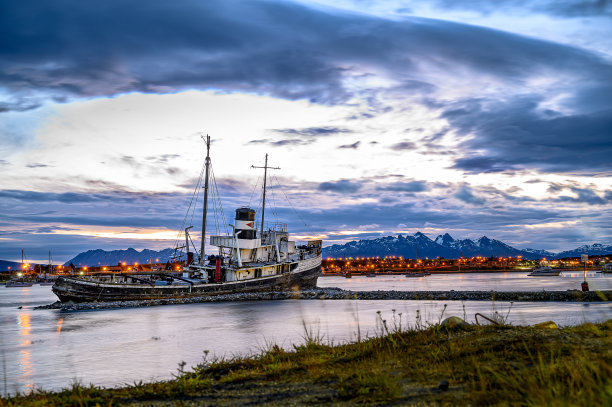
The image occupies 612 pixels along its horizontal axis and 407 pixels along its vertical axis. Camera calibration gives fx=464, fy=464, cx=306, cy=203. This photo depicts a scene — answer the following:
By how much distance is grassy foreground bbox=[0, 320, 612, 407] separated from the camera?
6.55 m

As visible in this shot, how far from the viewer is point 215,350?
20297 mm

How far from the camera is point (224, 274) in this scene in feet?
196

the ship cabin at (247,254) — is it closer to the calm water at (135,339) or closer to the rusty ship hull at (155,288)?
the rusty ship hull at (155,288)

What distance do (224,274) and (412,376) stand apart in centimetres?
5310

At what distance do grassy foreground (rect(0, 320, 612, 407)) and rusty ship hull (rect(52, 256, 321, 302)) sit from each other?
45369mm

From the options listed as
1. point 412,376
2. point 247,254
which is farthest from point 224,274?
point 412,376

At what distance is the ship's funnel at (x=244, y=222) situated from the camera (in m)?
59.8

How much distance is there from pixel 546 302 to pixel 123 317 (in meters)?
38.4

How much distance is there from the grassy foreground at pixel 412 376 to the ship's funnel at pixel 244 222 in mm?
48580

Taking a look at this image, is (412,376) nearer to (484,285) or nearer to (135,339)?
(135,339)

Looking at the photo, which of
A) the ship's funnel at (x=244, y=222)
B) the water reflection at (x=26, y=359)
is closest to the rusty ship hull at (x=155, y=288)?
the ship's funnel at (x=244, y=222)

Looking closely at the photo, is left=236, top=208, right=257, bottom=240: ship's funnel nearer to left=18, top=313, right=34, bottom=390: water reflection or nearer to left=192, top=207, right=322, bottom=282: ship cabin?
left=192, top=207, right=322, bottom=282: ship cabin

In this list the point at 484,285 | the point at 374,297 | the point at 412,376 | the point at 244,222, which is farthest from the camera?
the point at 484,285

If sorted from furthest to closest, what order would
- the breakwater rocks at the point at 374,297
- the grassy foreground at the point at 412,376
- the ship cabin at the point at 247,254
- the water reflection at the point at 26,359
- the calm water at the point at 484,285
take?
1. the calm water at the point at 484,285
2. the ship cabin at the point at 247,254
3. the breakwater rocks at the point at 374,297
4. the water reflection at the point at 26,359
5. the grassy foreground at the point at 412,376
